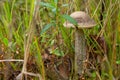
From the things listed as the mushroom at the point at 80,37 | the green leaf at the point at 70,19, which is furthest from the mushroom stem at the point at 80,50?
the green leaf at the point at 70,19

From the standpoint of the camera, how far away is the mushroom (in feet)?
4.99

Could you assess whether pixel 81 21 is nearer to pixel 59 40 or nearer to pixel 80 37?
pixel 80 37

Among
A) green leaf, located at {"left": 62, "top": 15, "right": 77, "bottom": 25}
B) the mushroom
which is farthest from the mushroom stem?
green leaf, located at {"left": 62, "top": 15, "right": 77, "bottom": 25}

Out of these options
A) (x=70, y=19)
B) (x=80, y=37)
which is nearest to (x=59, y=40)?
(x=80, y=37)

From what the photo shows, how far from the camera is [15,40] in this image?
1856 millimetres

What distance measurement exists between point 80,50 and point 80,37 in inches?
3.1

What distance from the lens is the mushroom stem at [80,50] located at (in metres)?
1.60

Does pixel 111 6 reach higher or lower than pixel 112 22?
higher

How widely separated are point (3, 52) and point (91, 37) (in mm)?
559

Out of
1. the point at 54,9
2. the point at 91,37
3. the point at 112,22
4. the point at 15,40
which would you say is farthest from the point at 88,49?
the point at 15,40

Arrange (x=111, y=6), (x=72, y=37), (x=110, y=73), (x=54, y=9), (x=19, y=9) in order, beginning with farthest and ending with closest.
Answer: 1. (x=19, y=9)
2. (x=72, y=37)
3. (x=111, y=6)
4. (x=54, y=9)
5. (x=110, y=73)

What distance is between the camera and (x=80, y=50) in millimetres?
1622

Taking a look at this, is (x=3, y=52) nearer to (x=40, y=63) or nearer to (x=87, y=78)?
(x=40, y=63)

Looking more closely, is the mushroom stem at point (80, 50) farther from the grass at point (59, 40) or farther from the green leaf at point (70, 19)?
the green leaf at point (70, 19)
